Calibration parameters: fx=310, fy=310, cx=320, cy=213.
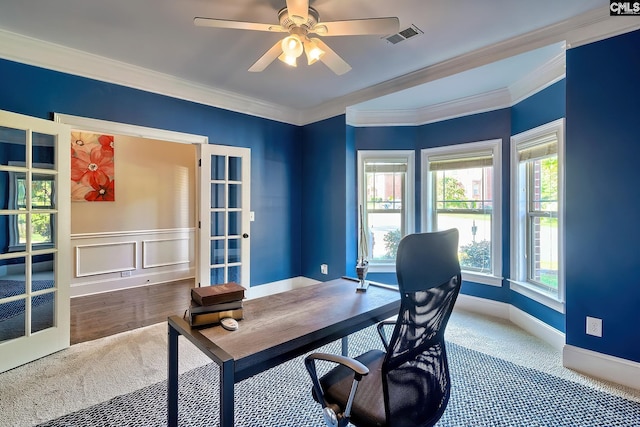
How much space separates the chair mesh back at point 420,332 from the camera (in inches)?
44.8

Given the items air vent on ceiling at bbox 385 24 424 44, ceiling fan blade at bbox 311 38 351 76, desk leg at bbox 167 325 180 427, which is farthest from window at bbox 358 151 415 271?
desk leg at bbox 167 325 180 427

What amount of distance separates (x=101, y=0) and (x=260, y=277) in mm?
3243

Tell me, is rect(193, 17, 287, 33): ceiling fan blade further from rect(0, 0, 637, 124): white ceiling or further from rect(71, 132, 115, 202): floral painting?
rect(71, 132, 115, 202): floral painting

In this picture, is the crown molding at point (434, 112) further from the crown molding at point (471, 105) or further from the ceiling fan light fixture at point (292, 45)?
the ceiling fan light fixture at point (292, 45)

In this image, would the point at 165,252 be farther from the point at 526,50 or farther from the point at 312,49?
the point at 526,50

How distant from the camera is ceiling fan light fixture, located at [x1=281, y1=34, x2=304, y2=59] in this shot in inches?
77.4

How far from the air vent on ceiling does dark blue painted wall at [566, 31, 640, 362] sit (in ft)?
3.79

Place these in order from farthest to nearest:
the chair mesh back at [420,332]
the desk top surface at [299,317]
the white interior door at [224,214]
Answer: the white interior door at [224,214] < the desk top surface at [299,317] < the chair mesh back at [420,332]

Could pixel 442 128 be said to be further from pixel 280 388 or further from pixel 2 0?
pixel 2 0

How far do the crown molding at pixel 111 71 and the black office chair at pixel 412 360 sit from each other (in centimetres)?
326

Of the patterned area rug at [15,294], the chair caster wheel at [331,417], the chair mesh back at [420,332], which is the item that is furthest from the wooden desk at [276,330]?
the patterned area rug at [15,294]

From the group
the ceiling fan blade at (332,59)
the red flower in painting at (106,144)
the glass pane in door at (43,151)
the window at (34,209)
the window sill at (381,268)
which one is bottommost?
the window sill at (381,268)

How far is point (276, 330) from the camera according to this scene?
146 cm

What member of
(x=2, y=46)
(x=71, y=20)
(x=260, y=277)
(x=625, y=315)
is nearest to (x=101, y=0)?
(x=71, y=20)
